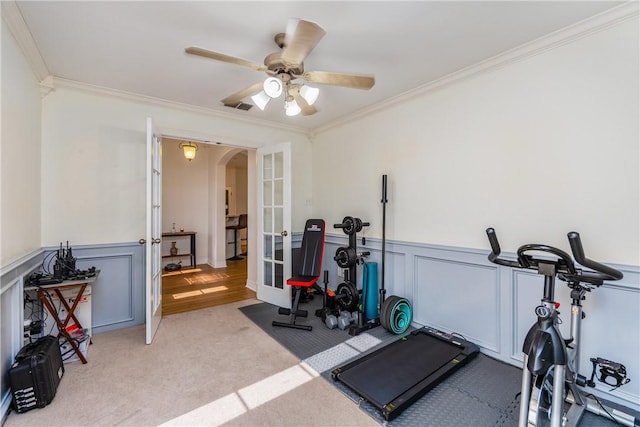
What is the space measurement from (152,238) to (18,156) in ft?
3.84

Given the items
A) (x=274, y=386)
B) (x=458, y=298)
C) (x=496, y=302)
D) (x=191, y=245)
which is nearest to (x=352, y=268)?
(x=458, y=298)

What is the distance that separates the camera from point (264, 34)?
206 cm

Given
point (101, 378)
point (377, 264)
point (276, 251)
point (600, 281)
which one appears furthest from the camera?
point (276, 251)

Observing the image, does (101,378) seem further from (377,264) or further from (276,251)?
(377,264)

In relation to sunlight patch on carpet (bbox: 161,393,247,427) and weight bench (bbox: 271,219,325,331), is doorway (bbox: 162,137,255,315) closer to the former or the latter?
weight bench (bbox: 271,219,325,331)

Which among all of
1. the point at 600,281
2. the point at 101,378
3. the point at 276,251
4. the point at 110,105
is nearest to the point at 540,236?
the point at 600,281

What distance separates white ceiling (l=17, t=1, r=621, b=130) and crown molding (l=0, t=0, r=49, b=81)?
0.04m

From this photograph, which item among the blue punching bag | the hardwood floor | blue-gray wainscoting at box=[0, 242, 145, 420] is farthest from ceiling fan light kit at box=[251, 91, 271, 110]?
the hardwood floor

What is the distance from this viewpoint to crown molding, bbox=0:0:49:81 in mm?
1789

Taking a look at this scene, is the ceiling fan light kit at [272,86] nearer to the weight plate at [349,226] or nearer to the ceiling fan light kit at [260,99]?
the ceiling fan light kit at [260,99]

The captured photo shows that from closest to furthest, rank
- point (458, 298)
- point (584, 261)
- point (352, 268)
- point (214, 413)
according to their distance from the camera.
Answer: point (584, 261) < point (214, 413) < point (458, 298) < point (352, 268)

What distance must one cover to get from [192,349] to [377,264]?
211cm

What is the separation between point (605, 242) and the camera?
6.36ft

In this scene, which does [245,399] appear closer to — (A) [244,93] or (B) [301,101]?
(A) [244,93]
